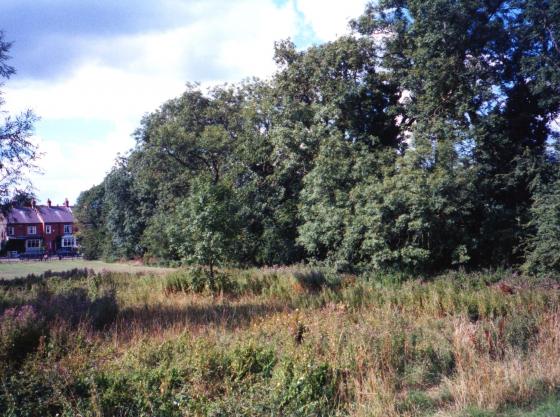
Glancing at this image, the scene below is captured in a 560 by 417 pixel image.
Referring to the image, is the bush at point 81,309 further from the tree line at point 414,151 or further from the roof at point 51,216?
the roof at point 51,216

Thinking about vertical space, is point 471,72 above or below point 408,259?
above

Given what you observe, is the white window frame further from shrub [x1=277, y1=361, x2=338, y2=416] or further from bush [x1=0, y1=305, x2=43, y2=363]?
shrub [x1=277, y1=361, x2=338, y2=416]

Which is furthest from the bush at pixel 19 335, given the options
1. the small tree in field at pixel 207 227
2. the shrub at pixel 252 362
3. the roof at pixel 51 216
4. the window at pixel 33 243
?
the window at pixel 33 243

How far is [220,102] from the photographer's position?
3397 centimetres

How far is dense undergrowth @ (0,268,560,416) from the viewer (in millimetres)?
5363

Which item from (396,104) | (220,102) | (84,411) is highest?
(220,102)

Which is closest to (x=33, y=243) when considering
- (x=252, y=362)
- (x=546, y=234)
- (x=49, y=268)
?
(x=49, y=268)

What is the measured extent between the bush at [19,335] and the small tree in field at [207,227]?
7.13m

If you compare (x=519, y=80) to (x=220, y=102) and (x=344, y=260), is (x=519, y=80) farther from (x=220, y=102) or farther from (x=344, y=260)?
(x=220, y=102)

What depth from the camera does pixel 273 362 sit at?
6.54m

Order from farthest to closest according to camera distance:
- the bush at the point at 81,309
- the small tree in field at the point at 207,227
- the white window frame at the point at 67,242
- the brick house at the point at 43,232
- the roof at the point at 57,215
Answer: the white window frame at the point at 67,242, the roof at the point at 57,215, the brick house at the point at 43,232, the small tree in field at the point at 207,227, the bush at the point at 81,309

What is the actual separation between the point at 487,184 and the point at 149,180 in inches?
946

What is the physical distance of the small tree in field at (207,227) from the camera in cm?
1520

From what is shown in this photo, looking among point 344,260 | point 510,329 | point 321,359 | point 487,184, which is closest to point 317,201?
point 344,260
